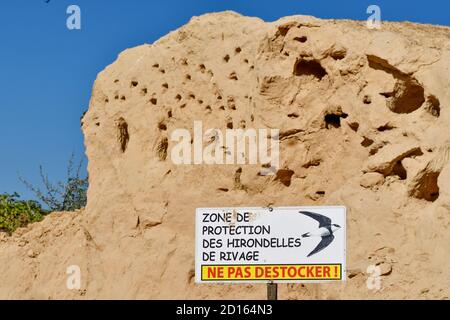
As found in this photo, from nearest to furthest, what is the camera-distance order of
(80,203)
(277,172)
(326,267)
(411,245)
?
(326,267) → (411,245) → (277,172) → (80,203)

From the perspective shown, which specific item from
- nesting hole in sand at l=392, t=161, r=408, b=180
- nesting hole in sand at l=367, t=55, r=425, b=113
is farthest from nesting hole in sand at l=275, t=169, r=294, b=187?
nesting hole in sand at l=367, t=55, r=425, b=113

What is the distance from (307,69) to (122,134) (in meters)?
2.44

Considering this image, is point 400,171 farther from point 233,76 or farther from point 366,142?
point 233,76

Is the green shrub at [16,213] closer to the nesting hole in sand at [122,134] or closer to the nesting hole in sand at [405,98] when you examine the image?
the nesting hole in sand at [122,134]

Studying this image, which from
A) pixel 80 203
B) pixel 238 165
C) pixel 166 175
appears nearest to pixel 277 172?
pixel 238 165

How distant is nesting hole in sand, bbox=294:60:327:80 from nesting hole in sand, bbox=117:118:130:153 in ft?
7.36

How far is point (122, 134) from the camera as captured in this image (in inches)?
435

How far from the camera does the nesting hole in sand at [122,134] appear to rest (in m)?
11.0

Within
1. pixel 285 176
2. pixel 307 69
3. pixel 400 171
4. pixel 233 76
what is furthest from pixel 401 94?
pixel 233 76

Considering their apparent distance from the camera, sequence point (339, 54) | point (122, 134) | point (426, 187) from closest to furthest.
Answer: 1. point (426, 187)
2. point (339, 54)
3. point (122, 134)
